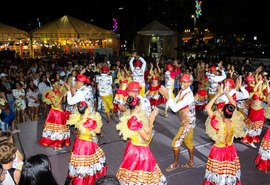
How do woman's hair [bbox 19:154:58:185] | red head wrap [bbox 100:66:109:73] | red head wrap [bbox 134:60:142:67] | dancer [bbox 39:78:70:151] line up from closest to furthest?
woman's hair [bbox 19:154:58:185], dancer [bbox 39:78:70:151], red head wrap [bbox 100:66:109:73], red head wrap [bbox 134:60:142:67]

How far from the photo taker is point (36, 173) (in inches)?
104

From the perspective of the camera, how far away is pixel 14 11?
44.9 meters

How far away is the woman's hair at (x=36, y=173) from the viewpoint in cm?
263

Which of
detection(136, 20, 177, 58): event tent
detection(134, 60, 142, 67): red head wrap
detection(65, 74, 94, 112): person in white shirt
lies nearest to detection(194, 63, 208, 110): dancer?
detection(134, 60, 142, 67): red head wrap

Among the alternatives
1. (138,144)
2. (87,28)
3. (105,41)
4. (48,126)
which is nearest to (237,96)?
(138,144)

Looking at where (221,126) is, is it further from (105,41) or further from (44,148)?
(105,41)

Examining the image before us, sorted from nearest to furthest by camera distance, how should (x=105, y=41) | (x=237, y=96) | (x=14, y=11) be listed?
(x=237, y=96)
(x=105, y=41)
(x=14, y=11)

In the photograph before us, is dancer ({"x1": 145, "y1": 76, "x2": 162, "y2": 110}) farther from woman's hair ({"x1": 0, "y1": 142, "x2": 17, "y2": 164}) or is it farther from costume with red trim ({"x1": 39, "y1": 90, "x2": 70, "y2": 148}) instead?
woman's hair ({"x1": 0, "y1": 142, "x2": 17, "y2": 164})

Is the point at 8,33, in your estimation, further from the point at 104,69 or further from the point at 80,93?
the point at 80,93

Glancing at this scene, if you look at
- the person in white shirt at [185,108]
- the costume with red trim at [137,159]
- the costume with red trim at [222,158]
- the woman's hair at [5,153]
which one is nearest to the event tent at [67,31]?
the person in white shirt at [185,108]

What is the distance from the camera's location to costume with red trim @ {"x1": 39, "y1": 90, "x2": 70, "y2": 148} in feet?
22.5

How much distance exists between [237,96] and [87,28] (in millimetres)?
15575

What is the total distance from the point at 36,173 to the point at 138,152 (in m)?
1.86

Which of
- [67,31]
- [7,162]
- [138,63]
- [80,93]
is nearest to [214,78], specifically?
[138,63]
